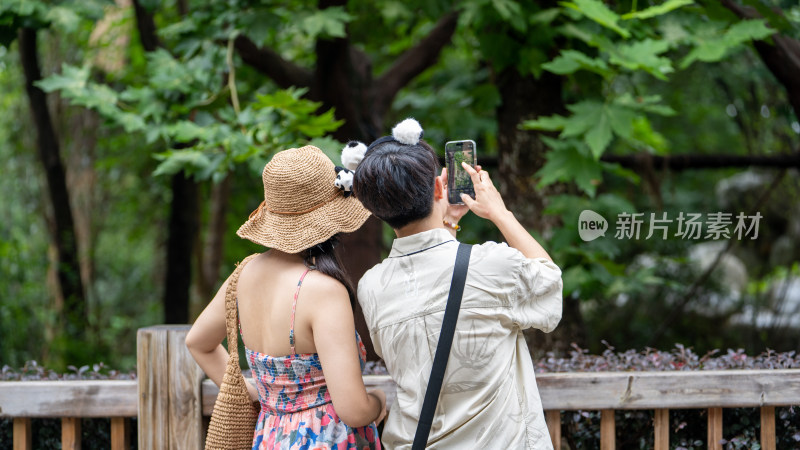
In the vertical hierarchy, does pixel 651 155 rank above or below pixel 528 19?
below

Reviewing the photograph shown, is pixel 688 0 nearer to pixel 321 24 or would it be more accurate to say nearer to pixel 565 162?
pixel 565 162

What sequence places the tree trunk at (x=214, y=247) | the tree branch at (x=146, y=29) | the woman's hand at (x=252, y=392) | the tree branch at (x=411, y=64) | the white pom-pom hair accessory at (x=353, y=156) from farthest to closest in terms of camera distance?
the tree trunk at (x=214, y=247), the tree branch at (x=411, y=64), the tree branch at (x=146, y=29), the woman's hand at (x=252, y=392), the white pom-pom hair accessory at (x=353, y=156)

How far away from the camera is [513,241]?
170cm

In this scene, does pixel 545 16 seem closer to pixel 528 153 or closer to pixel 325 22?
pixel 528 153

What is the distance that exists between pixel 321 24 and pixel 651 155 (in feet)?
8.64

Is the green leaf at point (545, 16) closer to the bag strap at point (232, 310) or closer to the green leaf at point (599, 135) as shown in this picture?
the green leaf at point (599, 135)

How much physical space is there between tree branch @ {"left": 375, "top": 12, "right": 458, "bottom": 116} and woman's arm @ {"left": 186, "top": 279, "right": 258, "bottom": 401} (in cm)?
292

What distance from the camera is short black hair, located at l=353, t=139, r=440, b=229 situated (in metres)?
1.60

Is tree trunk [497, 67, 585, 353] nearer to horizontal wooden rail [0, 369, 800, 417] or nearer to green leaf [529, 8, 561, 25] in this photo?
green leaf [529, 8, 561, 25]

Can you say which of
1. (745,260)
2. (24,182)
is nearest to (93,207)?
(24,182)

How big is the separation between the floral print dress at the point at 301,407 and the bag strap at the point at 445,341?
253 millimetres

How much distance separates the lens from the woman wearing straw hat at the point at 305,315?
1667 millimetres

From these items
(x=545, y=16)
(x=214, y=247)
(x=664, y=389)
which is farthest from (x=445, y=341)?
(x=214, y=247)

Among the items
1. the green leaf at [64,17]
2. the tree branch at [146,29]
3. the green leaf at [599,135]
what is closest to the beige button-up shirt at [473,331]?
the green leaf at [599,135]
